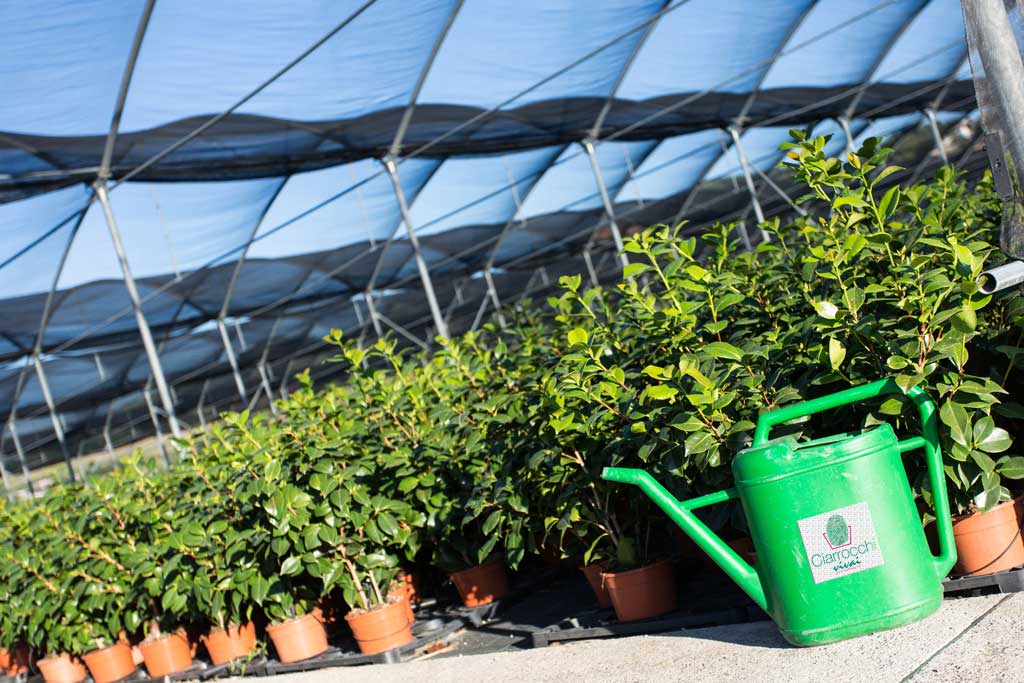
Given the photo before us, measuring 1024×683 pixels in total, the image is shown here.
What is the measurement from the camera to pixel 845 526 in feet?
5.87

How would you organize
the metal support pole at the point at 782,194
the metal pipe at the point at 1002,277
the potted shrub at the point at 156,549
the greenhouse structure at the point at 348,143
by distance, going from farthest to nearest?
the greenhouse structure at the point at 348,143, the potted shrub at the point at 156,549, the metal support pole at the point at 782,194, the metal pipe at the point at 1002,277

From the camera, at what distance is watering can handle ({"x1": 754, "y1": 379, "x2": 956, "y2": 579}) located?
181cm

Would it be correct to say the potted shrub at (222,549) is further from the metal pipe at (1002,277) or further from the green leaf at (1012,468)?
the metal pipe at (1002,277)

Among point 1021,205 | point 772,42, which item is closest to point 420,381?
point 1021,205

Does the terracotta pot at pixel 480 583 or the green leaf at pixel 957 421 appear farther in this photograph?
the terracotta pot at pixel 480 583

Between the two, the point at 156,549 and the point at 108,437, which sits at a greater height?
the point at 108,437

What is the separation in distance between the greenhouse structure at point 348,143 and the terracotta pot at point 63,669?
271cm

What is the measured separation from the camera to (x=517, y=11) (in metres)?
6.89

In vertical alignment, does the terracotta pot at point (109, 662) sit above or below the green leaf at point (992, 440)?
below

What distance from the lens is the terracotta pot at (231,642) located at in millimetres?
3678

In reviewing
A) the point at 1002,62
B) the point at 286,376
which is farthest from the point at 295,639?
the point at 286,376

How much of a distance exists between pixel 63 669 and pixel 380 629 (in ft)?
7.03

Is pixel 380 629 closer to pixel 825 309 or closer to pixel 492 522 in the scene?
pixel 492 522

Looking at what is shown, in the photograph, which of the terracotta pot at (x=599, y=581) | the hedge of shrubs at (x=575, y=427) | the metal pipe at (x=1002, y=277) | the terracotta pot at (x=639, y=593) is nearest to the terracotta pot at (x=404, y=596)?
the hedge of shrubs at (x=575, y=427)
